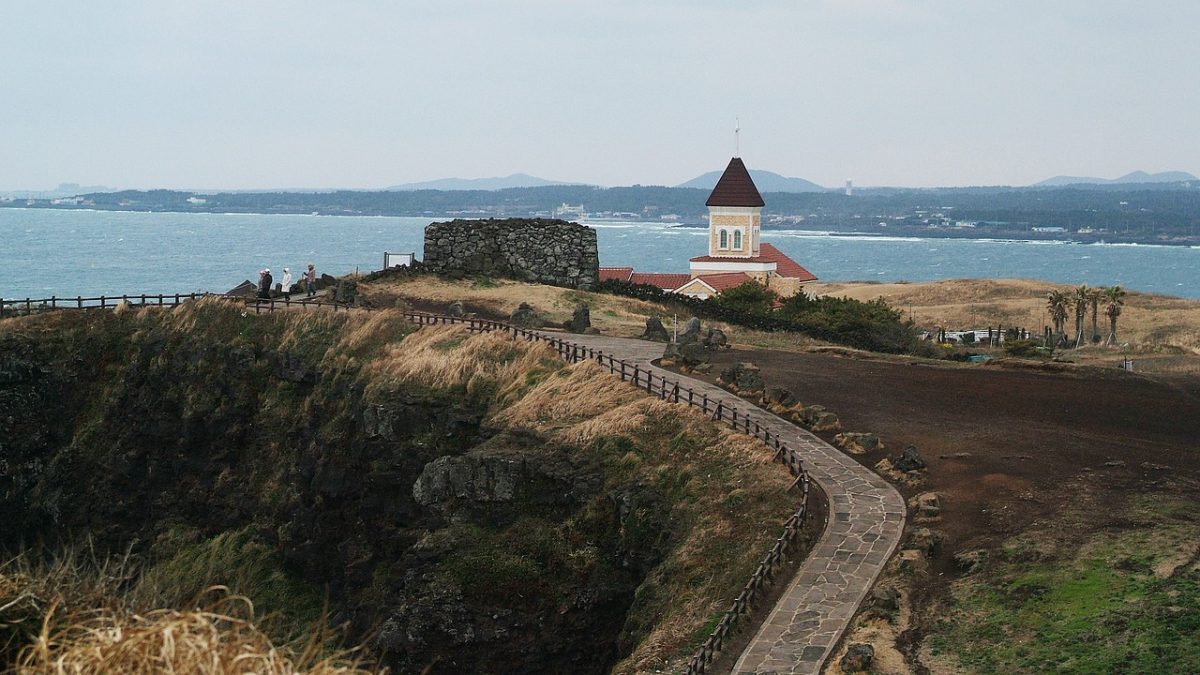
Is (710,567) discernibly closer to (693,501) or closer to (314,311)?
(693,501)

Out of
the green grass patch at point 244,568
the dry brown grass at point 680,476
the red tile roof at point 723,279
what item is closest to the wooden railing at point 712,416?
the dry brown grass at point 680,476

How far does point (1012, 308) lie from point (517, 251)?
48.9m

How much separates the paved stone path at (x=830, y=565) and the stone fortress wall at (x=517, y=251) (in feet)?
84.2

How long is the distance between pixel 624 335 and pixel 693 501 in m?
19.8

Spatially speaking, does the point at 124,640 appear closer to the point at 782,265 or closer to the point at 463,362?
the point at 463,362

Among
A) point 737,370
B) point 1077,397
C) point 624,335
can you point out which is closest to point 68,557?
point 737,370

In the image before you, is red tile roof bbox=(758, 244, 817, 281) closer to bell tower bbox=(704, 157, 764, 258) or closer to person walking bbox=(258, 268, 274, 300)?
bell tower bbox=(704, 157, 764, 258)

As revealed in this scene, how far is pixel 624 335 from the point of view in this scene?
1724 inches

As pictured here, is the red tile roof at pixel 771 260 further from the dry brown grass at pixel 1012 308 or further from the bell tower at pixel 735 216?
the dry brown grass at pixel 1012 308

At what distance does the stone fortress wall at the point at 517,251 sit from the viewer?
53375 mm

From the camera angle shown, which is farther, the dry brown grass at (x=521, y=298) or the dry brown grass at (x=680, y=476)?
the dry brown grass at (x=521, y=298)

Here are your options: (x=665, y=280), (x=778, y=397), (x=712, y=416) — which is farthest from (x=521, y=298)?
(x=665, y=280)

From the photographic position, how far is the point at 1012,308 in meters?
91.1

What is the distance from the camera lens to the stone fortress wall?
53.4m
